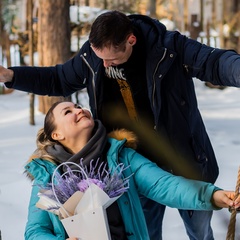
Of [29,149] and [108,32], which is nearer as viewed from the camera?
[108,32]

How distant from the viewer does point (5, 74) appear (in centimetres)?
Result: 263

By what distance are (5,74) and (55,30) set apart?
19.2 ft

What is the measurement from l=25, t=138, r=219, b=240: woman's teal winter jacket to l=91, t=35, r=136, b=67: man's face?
330 millimetres

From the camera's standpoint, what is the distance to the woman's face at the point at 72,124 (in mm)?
2336

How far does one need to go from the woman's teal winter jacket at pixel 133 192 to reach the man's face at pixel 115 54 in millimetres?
330

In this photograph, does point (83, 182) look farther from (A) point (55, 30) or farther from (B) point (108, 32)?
(A) point (55, 30)

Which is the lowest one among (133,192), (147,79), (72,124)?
(133,192)

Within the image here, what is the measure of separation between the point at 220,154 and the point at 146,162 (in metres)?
4.64

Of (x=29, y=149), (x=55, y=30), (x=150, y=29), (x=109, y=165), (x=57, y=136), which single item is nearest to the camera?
(x=109, y=165)

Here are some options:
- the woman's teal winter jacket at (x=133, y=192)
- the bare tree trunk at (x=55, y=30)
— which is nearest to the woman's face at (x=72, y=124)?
the woman's teal winter jacket at (x=133, y=192)

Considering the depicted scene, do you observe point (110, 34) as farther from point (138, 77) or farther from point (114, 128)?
point (114, 128)

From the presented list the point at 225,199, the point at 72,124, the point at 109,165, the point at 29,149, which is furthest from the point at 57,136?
the point at 29,149

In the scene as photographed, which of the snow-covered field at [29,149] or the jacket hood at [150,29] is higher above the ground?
the jacket hood at [150,29]

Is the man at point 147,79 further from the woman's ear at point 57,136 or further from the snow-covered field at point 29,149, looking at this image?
the snow-covered field at point 29,149
